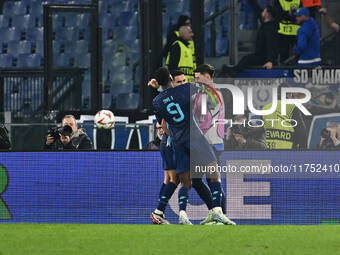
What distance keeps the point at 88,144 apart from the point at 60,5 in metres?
4.21

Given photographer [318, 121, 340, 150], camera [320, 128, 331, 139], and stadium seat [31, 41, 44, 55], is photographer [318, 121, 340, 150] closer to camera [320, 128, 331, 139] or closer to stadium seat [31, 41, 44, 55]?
camera [320, 128, 331, 139]

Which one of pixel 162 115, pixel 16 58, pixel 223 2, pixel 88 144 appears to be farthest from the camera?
pixel 16 58

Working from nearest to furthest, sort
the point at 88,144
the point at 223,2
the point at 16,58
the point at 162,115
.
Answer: the point at 162,115 → the point at 88,144 → the point at 223,2 → the point at 16,58

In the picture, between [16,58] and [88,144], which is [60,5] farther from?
[88,144]

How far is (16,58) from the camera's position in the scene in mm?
15977

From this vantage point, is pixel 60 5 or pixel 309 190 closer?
pixel 309 190

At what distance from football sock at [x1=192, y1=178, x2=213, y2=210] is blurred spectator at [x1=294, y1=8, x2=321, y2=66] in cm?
493

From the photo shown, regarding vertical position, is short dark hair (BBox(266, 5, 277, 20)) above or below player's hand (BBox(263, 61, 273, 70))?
above

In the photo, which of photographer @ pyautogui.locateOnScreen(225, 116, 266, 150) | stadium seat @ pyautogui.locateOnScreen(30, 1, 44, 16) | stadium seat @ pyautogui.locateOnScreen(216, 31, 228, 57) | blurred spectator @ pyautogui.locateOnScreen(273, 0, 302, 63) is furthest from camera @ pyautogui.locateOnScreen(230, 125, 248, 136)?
stadium seat @ pyautogui.locateOnScreen(30, 1, 44, 16)

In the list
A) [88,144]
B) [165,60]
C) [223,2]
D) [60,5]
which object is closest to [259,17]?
[223,2]

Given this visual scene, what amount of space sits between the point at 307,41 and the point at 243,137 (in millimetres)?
3370

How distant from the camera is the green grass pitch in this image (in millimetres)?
7387

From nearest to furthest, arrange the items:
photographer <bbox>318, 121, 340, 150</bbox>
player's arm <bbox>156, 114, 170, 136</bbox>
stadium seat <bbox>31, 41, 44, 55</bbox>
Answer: player's arm <bbox>156, 114, 170, 136</bbox> → photographer <bbox>318, 121, 340, 150</bbox> → stadium seat <bbox>31, 41, 44, 55</bbox>

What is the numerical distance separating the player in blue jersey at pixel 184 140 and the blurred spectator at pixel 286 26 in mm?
5072
